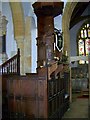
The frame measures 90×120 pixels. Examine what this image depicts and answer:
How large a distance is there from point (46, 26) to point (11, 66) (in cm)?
191

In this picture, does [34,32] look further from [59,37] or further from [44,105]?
[44,105]

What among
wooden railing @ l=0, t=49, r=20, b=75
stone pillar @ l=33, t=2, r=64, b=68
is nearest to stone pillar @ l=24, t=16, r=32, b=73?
stone pillar @ l=33, t=2, r=64, b=68

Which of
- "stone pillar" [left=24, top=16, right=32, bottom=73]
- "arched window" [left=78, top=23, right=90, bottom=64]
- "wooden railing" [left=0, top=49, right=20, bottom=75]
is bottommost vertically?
"wooden railing" [left=0, top=49, right=20, bottom=75]

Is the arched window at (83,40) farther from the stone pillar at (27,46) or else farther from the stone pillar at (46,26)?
the stone pillar at (46,26)

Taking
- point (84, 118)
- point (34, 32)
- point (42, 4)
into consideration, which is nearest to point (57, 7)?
point (42, 4)

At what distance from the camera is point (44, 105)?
5312mm

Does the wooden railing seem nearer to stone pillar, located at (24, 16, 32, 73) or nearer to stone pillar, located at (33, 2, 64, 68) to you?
stone pillar, located at (33, 2, 64, 68)

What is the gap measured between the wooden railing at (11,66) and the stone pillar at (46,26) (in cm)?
67

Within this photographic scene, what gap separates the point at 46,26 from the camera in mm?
7383

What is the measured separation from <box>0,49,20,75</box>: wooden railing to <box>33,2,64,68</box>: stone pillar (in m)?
0.67

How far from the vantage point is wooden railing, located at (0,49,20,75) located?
19.1 feet

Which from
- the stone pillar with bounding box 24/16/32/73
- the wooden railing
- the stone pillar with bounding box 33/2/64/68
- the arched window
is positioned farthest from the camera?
the arched window

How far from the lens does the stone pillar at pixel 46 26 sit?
626cm

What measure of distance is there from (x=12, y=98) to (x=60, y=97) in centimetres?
162
